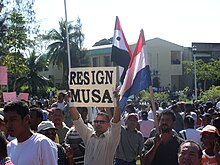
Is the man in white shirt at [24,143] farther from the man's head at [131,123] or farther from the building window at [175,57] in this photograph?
the building window at [175,57]

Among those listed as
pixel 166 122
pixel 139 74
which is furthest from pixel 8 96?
pixel 166 122

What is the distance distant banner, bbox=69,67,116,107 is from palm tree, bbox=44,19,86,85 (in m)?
51.1

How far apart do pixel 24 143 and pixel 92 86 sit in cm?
208

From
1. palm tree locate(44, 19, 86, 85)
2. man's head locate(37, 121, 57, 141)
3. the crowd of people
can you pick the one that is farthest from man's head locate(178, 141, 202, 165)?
palm tree locate(44, 19, 86, 85)

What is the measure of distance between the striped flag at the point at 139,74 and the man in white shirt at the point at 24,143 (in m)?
2.55

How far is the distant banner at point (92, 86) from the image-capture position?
5.86m

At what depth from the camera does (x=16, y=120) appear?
4.13 meters

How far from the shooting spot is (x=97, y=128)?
5707 millimetres

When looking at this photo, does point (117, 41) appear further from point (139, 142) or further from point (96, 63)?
point (96, 63)

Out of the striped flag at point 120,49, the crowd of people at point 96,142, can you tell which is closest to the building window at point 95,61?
the striped flag at point 120,49

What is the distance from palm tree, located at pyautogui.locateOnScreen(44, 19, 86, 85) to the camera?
57531mm

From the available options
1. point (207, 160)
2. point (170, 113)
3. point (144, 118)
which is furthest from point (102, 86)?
point (144, 118)

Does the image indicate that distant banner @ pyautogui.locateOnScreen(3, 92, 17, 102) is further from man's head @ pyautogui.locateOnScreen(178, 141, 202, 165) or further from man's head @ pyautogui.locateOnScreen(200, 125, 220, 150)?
man's head @ pyautogui.locateOnScreen(178, 141, 202, 165)

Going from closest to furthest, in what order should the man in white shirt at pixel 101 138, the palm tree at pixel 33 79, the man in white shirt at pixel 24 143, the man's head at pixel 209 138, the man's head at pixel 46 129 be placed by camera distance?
the man in white shirt at pixel 24 143
the man's head at pixel 209 138
the man in white shirt at pixel 101 138
the man's head at pixel 46 129
the palm tree at pixel 33 79
